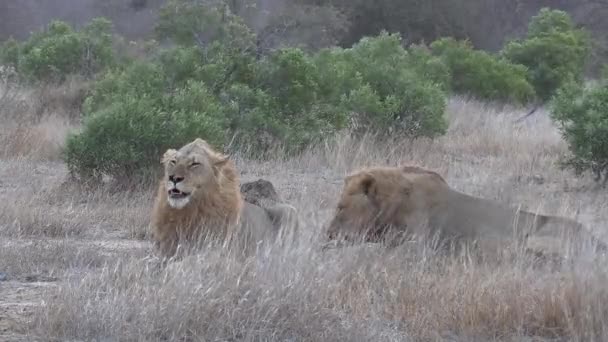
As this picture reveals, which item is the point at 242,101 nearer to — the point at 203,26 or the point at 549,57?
the point at 203,26

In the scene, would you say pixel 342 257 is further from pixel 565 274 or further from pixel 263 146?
pixel 263 146

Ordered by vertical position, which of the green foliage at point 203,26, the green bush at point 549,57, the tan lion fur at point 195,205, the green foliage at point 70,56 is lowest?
the green foliage at point 70,56

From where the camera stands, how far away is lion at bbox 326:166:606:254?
27.5ft

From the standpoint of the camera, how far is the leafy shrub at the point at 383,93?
16156mm

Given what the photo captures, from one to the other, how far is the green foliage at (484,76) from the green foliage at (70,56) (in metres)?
6.87

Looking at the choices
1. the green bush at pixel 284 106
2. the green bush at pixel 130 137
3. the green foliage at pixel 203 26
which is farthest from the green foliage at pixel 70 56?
the green bush at pixel 130 137

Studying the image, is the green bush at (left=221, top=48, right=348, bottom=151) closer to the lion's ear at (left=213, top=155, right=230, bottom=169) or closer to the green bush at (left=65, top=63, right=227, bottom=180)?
the green bush at (left=65, top=63, right=227, bottom=180)

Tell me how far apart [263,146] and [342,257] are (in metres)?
7.52

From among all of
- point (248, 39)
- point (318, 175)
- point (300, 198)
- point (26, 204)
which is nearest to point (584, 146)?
point (318, 175)

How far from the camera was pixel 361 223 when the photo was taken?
28.2 ft

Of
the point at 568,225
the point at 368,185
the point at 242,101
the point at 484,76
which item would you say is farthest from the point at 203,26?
the point at 568,225

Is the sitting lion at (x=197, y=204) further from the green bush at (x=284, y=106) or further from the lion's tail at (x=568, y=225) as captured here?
the green bush at (x=284, y=106)

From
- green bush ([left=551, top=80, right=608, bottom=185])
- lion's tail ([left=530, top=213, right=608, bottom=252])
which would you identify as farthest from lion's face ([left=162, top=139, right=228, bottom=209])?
green bush ([left=551, top=80, right=608, bottom=185])

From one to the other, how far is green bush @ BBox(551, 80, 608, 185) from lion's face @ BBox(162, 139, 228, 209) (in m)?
6.65
